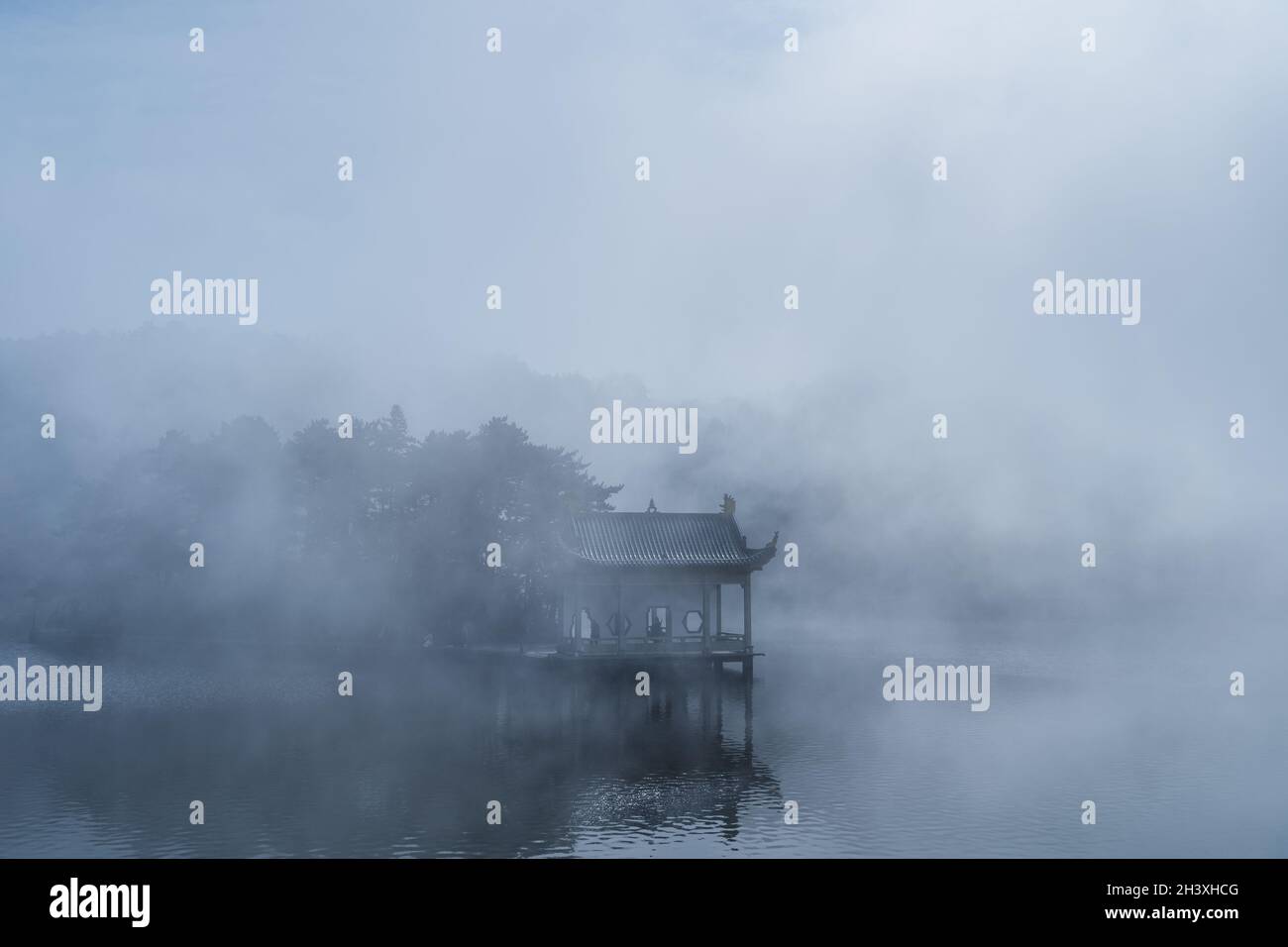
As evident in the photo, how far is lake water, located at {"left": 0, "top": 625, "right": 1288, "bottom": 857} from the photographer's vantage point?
19.2m

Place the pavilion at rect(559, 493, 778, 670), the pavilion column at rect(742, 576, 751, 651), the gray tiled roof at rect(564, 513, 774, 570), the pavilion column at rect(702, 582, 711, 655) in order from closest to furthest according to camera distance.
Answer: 1. the pavilion at rect(559, 493, 778, 670)
2. the gray tiled roof at rect(564, 513, 774, 570)
3. the pavilion column at rect(702, 582, 711, 655)
4. the pavilion column at rect(742, 576, 751, 651)

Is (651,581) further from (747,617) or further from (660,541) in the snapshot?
(747,617)

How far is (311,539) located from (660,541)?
16.9 meters

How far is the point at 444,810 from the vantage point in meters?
20.5

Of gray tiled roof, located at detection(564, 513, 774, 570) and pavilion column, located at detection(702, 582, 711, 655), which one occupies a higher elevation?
gray tiled roof, located at detection(564, 513, 774, 570)

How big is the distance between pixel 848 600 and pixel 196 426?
49362mm

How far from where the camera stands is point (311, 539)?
49.7 m

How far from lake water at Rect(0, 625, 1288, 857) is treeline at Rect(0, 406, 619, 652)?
4.70 metres

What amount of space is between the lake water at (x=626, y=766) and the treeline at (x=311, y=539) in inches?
185

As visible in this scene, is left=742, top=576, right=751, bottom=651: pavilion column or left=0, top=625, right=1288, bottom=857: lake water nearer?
left=0, top=625, right=1288, bottom=857: lake water
